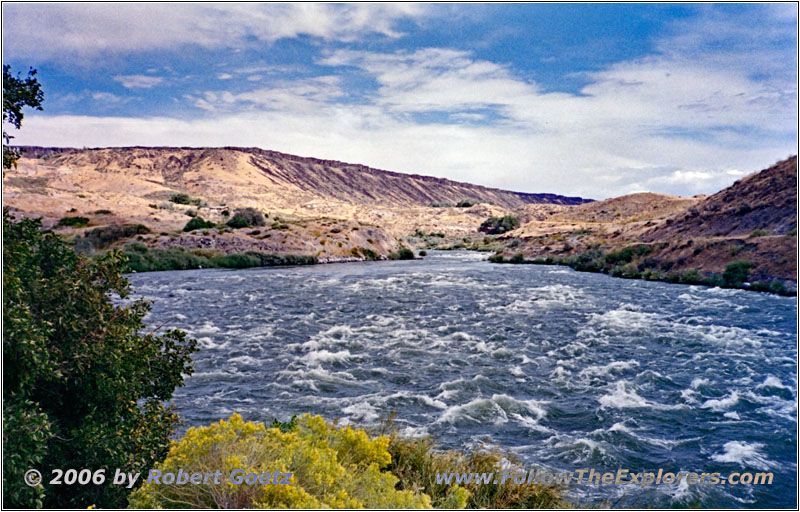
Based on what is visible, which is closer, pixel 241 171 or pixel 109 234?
pixel 109 234

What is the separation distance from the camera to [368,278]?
32688mm

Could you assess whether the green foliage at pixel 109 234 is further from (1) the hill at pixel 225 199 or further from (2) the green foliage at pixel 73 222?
(2) the green foliage at pixel 73 222

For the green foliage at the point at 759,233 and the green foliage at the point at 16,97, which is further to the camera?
the green foliage at the point at 759,233

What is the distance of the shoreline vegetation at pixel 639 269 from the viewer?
85.7ft

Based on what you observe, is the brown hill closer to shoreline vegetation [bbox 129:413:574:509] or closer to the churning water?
the churning water

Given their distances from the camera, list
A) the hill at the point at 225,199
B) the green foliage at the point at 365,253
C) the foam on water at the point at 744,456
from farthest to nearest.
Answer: the green foliage at the point at 365,253 → the hill at the point at 225,199 → the foam on water at the point at 744,456

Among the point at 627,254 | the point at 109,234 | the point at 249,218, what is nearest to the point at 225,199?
the point at 249,218

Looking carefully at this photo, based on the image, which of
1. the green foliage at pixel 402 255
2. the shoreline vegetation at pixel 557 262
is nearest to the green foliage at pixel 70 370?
the shoreline vegetation at pixel 557 262

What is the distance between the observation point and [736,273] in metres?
27.4

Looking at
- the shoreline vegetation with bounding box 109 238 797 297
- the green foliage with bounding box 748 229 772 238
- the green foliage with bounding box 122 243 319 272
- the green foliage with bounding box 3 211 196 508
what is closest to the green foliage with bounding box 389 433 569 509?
the green foliage with bounding box 3 211 196 508

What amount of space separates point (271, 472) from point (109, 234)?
44436 mm

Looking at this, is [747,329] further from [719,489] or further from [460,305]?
[719,489]

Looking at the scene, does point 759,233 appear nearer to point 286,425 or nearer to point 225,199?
point 286,425

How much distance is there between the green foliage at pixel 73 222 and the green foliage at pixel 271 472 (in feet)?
155
